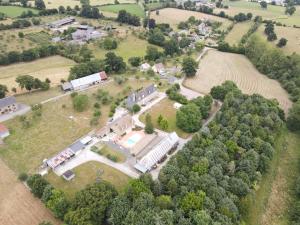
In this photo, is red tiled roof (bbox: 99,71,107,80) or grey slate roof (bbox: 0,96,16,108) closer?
grey slate roof (bbox: 0,96,16,108)

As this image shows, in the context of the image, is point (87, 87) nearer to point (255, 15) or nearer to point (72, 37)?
point (72, 37)

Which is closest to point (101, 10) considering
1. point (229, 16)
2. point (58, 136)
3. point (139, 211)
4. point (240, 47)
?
point (229, 16)

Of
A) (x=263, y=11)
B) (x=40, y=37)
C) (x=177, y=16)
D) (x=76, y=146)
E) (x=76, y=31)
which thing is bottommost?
(x=76, y=146)

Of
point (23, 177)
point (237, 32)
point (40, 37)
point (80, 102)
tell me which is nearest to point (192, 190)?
point (23, 177)

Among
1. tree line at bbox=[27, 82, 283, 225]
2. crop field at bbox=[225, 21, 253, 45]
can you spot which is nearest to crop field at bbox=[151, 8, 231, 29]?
crop field at bbox=[225, 21, 253, 45]

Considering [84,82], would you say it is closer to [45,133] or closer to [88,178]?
[45,133]

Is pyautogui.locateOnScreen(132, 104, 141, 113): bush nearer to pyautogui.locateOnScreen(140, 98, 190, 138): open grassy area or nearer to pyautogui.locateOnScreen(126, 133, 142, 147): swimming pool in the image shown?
pyautogui.locateOnScreen(140, 98, 190, 138): open grassy area
